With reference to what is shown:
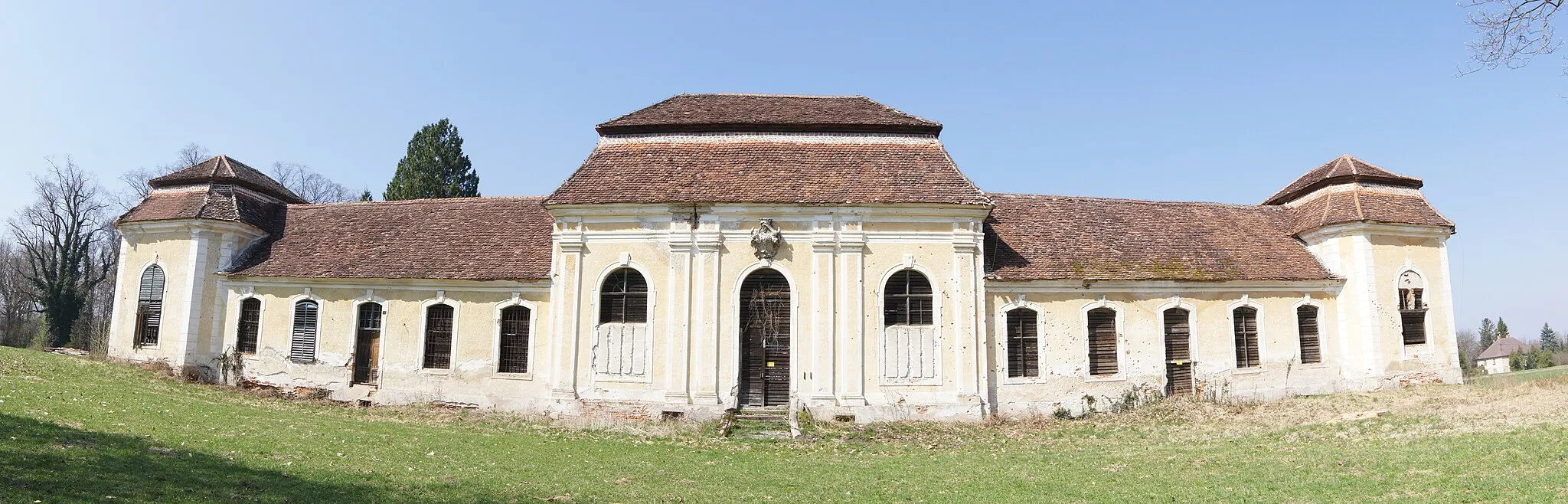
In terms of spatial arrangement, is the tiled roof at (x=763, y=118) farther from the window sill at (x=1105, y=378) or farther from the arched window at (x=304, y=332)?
the arched window at (x=304, y=332)

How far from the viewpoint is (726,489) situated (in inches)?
434

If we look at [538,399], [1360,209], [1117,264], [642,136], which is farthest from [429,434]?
[1360,209]

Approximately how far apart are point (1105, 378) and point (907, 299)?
5.65 meters

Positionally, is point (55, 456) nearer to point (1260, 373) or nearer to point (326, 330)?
point (326, 330)

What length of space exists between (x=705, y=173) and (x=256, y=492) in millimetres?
11967

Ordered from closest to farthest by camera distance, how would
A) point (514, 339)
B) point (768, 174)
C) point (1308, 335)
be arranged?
point (768, 174), point (514, 339), point (1308, 335)

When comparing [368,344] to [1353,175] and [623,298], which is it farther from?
[1353,175]

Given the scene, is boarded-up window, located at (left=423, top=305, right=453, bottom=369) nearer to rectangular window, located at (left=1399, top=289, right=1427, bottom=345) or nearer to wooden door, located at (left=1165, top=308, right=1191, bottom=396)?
wooden door, located at (left=1165, top=308, right=1191, bottom=396)

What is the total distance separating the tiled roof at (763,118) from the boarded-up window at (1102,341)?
6290 mm

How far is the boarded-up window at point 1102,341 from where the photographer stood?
19.7 meters

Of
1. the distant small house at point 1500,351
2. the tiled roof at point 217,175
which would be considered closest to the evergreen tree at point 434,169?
the tiled roof at point 217,175

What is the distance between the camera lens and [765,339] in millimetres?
18219

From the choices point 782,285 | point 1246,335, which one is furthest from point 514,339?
point 1246,335

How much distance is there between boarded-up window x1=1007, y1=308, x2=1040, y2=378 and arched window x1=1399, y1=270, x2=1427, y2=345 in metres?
10.4
